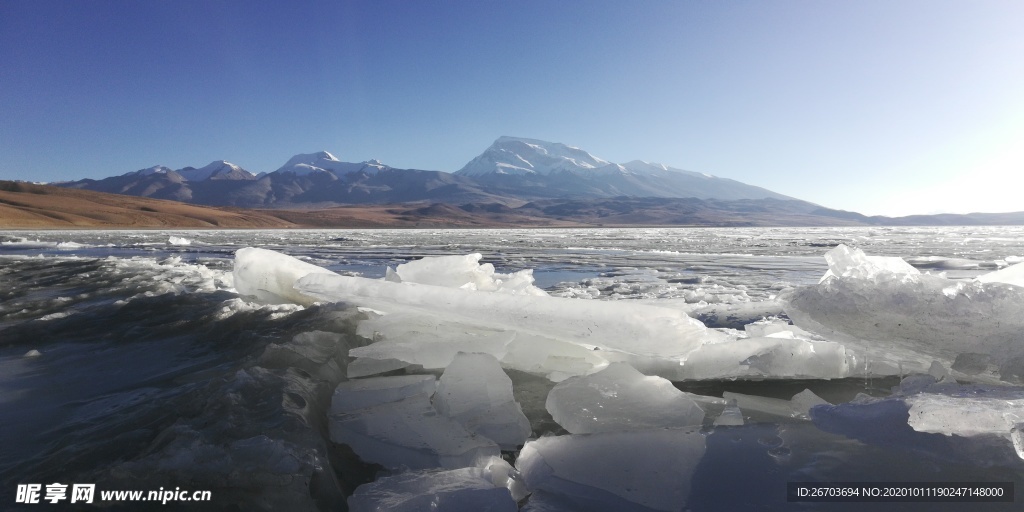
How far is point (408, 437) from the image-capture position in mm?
1522

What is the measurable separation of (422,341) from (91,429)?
Result: 45.7 inches

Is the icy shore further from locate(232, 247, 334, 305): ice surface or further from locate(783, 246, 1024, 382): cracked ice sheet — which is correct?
locate(232, 247, 334, 305): ice surface

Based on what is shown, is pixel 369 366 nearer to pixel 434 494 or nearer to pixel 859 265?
pixel 434 494

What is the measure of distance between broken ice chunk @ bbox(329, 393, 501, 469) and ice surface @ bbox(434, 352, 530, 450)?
0.06 metres

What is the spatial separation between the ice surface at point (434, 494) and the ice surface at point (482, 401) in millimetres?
285

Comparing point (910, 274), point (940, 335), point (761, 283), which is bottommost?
point (761, 283)

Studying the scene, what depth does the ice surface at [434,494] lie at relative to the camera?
1146mm

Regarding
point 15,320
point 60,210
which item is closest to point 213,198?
point 60,210

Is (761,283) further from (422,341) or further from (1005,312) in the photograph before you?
(422,341)

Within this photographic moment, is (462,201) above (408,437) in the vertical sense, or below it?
above

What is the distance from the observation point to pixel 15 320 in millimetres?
3238

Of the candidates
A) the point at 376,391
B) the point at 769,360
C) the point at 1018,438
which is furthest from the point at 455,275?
the point at 1018,438

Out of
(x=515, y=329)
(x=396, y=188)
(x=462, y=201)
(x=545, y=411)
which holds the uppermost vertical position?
(x=396, y=188)

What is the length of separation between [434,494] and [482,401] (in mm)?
516
